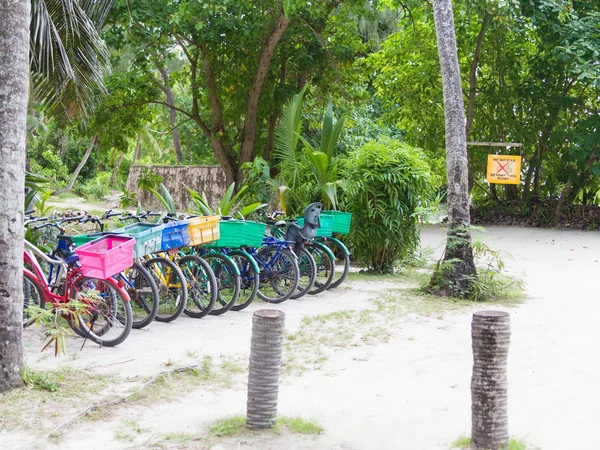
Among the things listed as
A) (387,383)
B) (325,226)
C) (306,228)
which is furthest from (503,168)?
(387,383)

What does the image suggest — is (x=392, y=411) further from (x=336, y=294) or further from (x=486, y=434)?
(x=336, y=294)

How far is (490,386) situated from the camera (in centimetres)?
393

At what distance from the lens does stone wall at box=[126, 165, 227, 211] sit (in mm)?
19422

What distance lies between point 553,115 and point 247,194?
9170 millimetres

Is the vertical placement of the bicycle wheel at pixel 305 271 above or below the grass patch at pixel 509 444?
above

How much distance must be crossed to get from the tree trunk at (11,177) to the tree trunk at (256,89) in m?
9.07

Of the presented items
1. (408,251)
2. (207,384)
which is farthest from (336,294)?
(207,384)

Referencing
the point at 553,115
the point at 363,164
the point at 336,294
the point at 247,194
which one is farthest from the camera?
the point at 553,115

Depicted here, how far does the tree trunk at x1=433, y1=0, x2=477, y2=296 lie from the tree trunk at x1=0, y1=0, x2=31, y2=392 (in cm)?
543

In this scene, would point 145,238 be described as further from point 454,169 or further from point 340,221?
point 454,169

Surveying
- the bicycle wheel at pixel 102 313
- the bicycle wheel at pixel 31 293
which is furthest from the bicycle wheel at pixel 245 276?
the bicycle wheel at pixel 31 293

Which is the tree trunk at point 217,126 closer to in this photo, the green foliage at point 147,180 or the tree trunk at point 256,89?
the tree trunk at point 256,89

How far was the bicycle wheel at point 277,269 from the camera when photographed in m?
8.41

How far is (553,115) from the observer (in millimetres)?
18469
